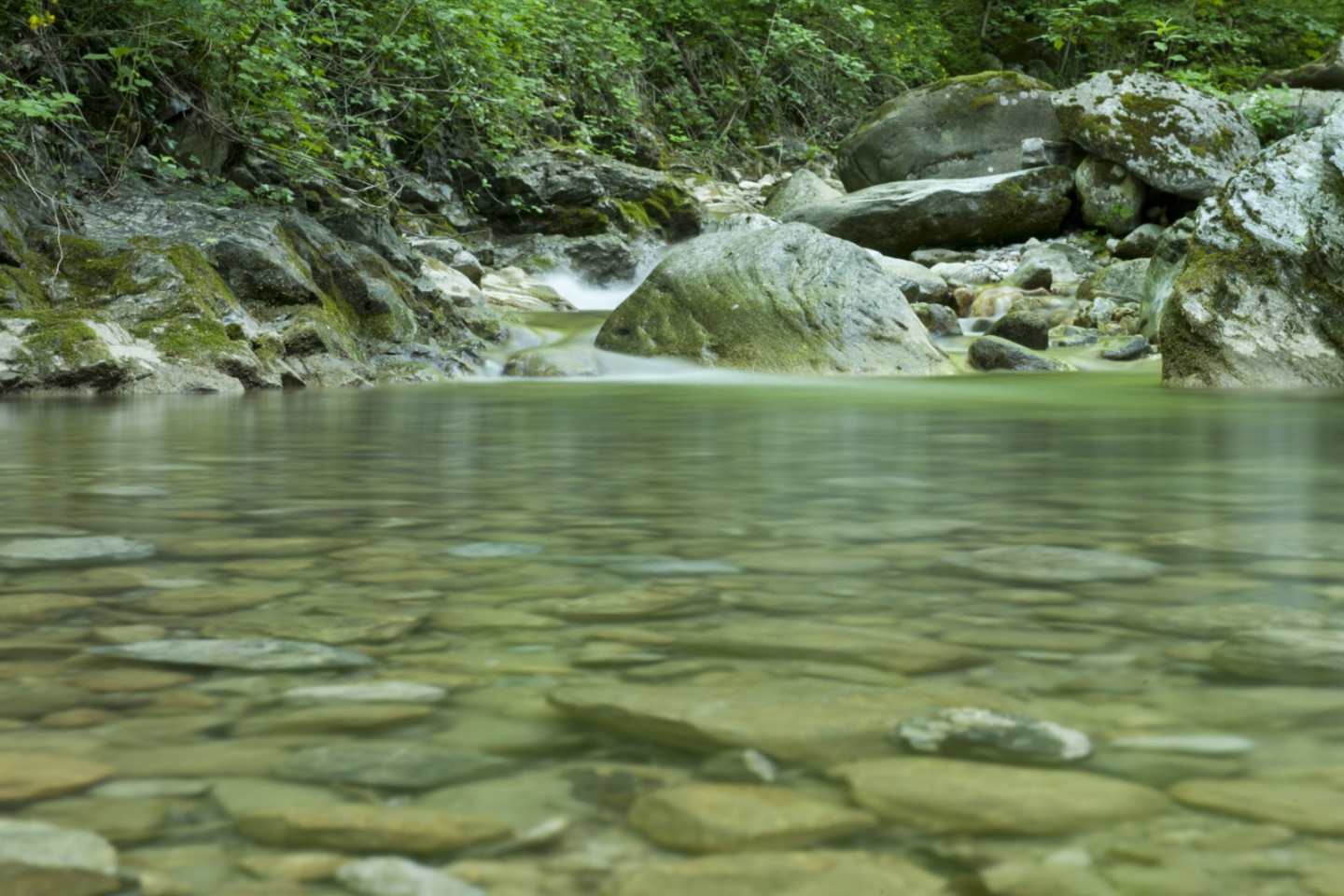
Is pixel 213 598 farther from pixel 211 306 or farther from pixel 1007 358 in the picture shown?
pixel 1007 358

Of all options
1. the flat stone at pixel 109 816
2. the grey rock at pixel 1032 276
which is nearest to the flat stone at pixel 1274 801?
the flat stone at pixel 109 816

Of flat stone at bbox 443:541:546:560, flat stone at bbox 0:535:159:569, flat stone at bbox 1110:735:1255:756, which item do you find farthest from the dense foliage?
flat stone at bbox 1110:735:1255:756

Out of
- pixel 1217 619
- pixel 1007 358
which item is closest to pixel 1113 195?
pixel 1007 358

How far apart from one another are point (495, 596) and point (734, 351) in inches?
345

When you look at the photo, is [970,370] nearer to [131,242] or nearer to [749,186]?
[131,242]

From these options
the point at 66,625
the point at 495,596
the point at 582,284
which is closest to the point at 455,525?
the point at 495,596

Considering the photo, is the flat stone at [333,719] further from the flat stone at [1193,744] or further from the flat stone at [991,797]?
the flat stone at [1193,744]

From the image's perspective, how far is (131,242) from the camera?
9242mm

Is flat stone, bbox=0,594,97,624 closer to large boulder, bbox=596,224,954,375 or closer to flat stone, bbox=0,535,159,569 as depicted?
flat stone, bbox=0,535,159,569

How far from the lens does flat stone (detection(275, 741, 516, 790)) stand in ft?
3.47

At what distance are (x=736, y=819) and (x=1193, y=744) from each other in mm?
470

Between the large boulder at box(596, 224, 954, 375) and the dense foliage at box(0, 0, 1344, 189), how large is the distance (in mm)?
1920

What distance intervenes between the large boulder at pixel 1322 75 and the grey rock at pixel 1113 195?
427 cm

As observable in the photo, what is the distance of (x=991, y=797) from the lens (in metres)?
0.99
